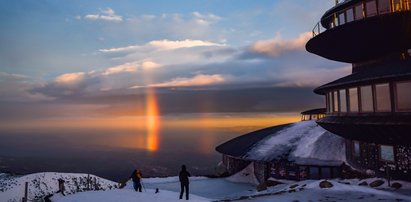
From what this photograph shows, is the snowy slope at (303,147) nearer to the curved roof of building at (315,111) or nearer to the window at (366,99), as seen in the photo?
the curved roof of building at (315,111)

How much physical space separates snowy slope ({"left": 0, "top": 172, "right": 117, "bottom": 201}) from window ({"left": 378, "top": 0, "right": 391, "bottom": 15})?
64.5 m

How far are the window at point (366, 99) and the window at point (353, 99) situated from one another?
19.5 inches

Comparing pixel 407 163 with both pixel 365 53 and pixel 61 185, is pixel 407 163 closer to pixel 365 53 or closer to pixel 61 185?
pixel 365 53

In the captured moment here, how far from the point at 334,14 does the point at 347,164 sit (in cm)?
1250

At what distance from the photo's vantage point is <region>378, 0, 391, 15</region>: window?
965 inches

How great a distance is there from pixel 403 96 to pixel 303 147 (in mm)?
15865

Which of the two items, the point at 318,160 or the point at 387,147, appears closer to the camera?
the point at 387,147

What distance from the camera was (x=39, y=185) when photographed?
85.0m

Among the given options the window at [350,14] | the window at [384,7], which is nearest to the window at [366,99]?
the window at [384,7]

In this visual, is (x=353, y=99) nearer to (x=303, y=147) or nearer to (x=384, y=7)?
(x=384, y=7)

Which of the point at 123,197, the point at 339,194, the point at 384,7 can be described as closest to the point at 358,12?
the point at 384,7

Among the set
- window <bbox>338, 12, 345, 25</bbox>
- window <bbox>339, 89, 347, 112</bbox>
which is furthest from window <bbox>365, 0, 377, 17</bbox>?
window <bbox>339, 89, 347, 112</bbox>

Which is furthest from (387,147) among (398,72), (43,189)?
(43,189)

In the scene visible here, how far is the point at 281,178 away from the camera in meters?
33.1
